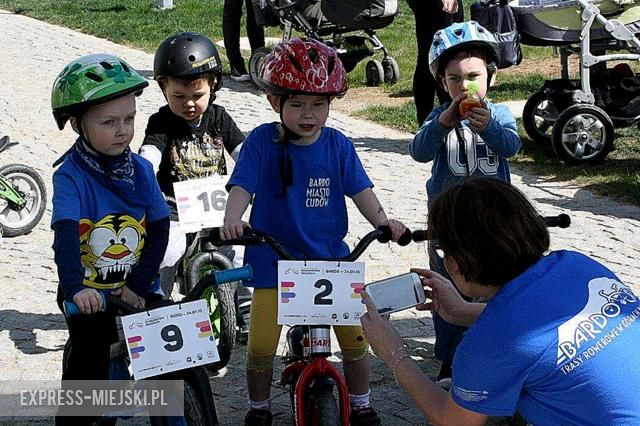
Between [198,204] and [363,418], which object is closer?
[363,418]

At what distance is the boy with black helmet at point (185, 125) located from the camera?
5141 millimetres

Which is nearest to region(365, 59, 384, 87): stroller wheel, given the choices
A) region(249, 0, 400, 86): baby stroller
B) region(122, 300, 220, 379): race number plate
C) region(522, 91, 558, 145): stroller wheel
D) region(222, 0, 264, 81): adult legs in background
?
region(249, 0, 400, 86): baby stroller

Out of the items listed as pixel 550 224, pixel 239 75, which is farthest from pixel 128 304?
pixel 239 75

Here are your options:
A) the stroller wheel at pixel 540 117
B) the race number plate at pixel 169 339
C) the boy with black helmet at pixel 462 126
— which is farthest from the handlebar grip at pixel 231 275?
the stroller wheel at pixel 540 117

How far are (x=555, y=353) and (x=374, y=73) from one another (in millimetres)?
10778

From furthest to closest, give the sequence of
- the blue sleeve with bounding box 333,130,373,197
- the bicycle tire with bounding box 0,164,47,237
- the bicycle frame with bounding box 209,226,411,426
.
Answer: the bicycle tire with bounding box 0,164,47,237, the blue sleeve with bounding box 333,130,373,197, the bicycle frame with bounding box 209,226,411,426

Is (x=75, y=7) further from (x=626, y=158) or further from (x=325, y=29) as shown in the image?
(x=626, y=158)

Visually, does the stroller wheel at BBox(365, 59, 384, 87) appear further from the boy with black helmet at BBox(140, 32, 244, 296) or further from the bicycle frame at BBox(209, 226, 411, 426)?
the bicycle frame at BBox(209, 226, 411, 426)

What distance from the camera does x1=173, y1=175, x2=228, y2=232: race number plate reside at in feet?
17.0

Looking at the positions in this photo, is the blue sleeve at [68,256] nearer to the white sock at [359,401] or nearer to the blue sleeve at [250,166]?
the blue sleeve at [250,166]

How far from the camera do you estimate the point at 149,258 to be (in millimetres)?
4133

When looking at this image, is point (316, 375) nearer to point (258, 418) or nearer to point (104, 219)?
point (258, 418)

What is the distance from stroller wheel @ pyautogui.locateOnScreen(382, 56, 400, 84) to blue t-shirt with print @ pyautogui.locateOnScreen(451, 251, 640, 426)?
34.7 feet

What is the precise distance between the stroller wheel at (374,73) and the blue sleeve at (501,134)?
28.5ft
